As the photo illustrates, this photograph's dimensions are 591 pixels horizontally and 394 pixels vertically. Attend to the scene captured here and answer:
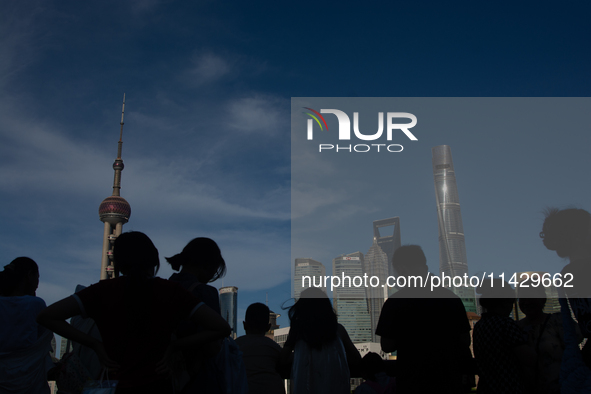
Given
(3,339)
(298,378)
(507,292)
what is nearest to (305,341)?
(298,378)

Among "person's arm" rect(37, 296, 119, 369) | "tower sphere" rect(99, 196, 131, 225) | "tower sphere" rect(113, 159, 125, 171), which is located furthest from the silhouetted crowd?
"tower sphere" rect(113, 159, 125, 171)

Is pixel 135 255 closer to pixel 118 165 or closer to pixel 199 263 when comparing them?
pixel 199 263

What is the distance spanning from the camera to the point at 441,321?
10.3 ft

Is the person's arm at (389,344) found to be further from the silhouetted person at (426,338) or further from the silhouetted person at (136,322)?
the silhouetted person at (136,322)

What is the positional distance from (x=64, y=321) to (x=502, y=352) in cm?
268

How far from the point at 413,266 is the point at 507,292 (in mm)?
679

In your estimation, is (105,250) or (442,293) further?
(105,250)

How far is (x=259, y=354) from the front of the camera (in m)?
3.62

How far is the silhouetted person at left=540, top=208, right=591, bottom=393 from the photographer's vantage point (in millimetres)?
2271

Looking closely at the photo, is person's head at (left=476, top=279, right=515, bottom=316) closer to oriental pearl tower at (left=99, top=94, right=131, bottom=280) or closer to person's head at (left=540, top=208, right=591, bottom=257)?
person's head at (left=540, top=208, right=591, bottom=257)

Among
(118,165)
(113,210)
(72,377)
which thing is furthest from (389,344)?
(118,165)

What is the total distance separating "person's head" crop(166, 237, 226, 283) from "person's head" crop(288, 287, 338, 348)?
0.84 m

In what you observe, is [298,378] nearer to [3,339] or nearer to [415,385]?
[415,385]

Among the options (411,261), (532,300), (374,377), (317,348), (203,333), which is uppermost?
(411,261)
